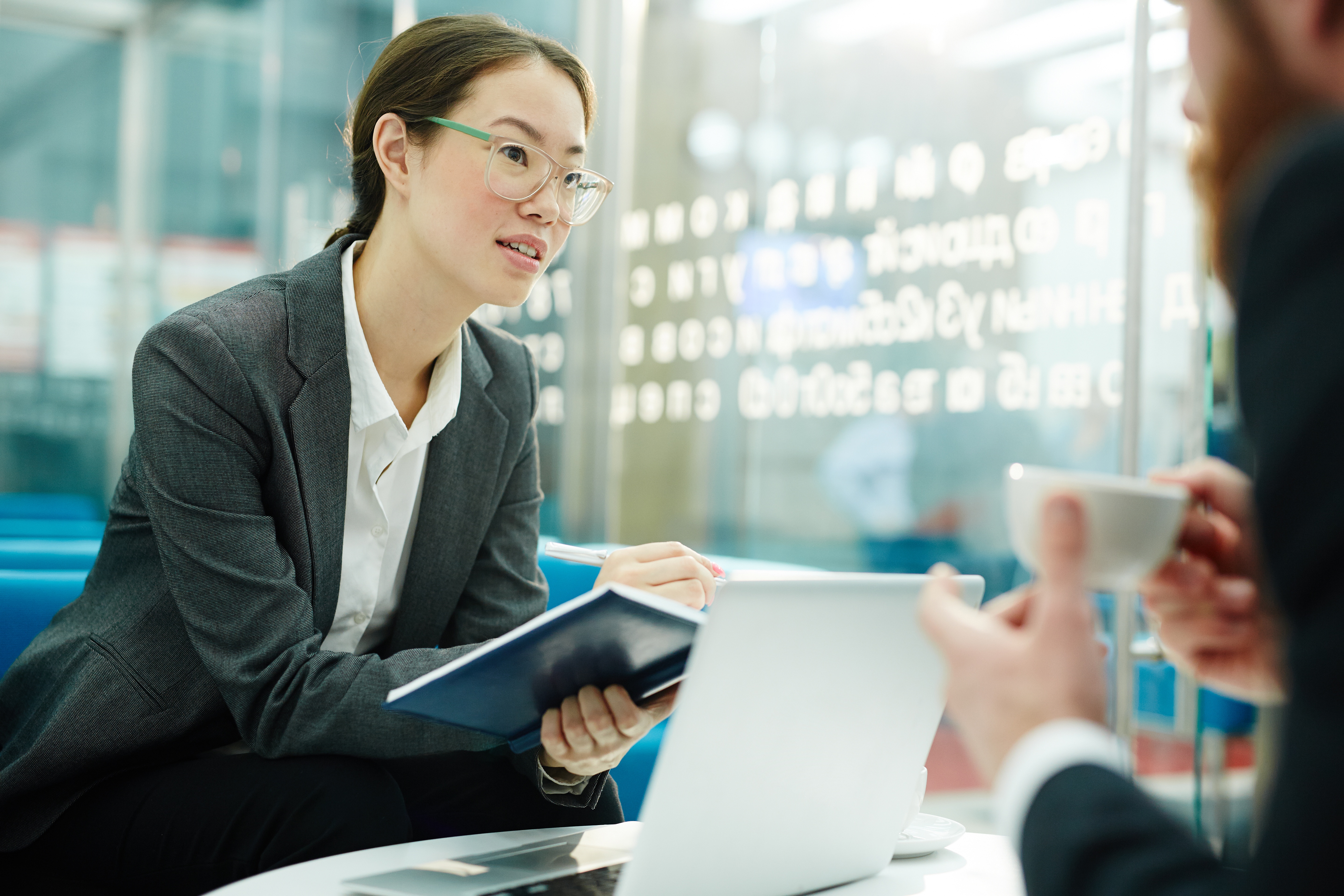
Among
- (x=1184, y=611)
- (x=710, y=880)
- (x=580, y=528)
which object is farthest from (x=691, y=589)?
(x=580, y=528)

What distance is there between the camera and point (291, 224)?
15.0 feet

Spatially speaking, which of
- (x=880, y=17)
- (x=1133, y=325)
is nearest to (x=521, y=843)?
(x=1133, y=325)

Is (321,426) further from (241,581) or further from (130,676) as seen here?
(130,676)

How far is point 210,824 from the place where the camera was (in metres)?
1.13

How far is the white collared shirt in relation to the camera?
139 cm

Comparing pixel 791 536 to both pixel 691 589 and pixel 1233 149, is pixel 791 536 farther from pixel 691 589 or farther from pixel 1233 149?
pixel 1233 149

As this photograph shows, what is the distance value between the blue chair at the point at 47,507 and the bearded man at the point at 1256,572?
3.68 metres

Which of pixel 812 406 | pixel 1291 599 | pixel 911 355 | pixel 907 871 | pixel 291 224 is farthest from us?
pixel 291 224

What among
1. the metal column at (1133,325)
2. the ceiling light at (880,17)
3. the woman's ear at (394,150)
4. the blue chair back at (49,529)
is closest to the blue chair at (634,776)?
the woman's ear at (394,150)

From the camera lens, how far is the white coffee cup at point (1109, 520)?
585 mm

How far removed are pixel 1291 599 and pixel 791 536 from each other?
347 cm

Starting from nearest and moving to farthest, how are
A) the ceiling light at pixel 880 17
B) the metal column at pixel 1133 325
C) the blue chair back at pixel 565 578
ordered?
the blue chair back at pixel 565 578 < the metal column at pixel 1133 325 < the ceiling light at pixel 880 17

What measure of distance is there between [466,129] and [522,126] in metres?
0.07

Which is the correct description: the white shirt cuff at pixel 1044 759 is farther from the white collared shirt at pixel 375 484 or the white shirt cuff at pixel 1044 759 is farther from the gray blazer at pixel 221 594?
the white collared shirt at pixel 375 484
